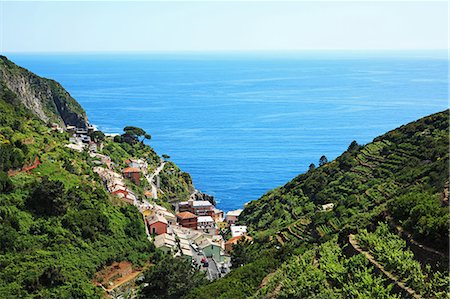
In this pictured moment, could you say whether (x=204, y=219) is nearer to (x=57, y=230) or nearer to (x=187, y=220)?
(x=187, y=220)

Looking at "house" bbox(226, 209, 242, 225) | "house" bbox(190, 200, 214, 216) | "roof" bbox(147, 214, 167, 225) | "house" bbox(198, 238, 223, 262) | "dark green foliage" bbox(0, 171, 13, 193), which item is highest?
"dark green foliage" bbox(0, 171, 13, 193)

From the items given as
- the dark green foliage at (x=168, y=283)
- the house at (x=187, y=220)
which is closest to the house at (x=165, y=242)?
the dark green foliage at (x=168, y=283)

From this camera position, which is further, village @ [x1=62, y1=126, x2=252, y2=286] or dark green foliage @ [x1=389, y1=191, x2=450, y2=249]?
village @ [x1=62, y1=126, x2=252, y2=286]

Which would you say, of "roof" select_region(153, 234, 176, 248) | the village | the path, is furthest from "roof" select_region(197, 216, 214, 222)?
"roof" select_region(153, 234, 176, 248)

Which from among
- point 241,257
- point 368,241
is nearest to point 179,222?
point 241,257

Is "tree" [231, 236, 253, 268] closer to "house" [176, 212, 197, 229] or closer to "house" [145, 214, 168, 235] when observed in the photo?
"house" [145, 214, 168, 235]

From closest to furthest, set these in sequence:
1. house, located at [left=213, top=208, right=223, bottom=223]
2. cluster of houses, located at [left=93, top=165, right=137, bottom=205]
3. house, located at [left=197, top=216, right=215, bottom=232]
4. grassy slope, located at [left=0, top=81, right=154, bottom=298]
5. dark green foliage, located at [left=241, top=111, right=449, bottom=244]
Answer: grassy slope, located at [left=0, top=81, right=154, bottom=298]
dark green foliage, located at [left=241, top=111, right=449, bottom=244]
cluster of houses, located at [left=93, top=165, right=137, bottom=205]
house, located at [left=197, top=216, right=215, bottom=232]
house, located at [left=213, top=208, right=223, bottom=223]

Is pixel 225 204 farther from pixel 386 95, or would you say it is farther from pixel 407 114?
pixel 386 95

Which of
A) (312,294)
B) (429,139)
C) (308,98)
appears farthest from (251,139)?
(312,294)
